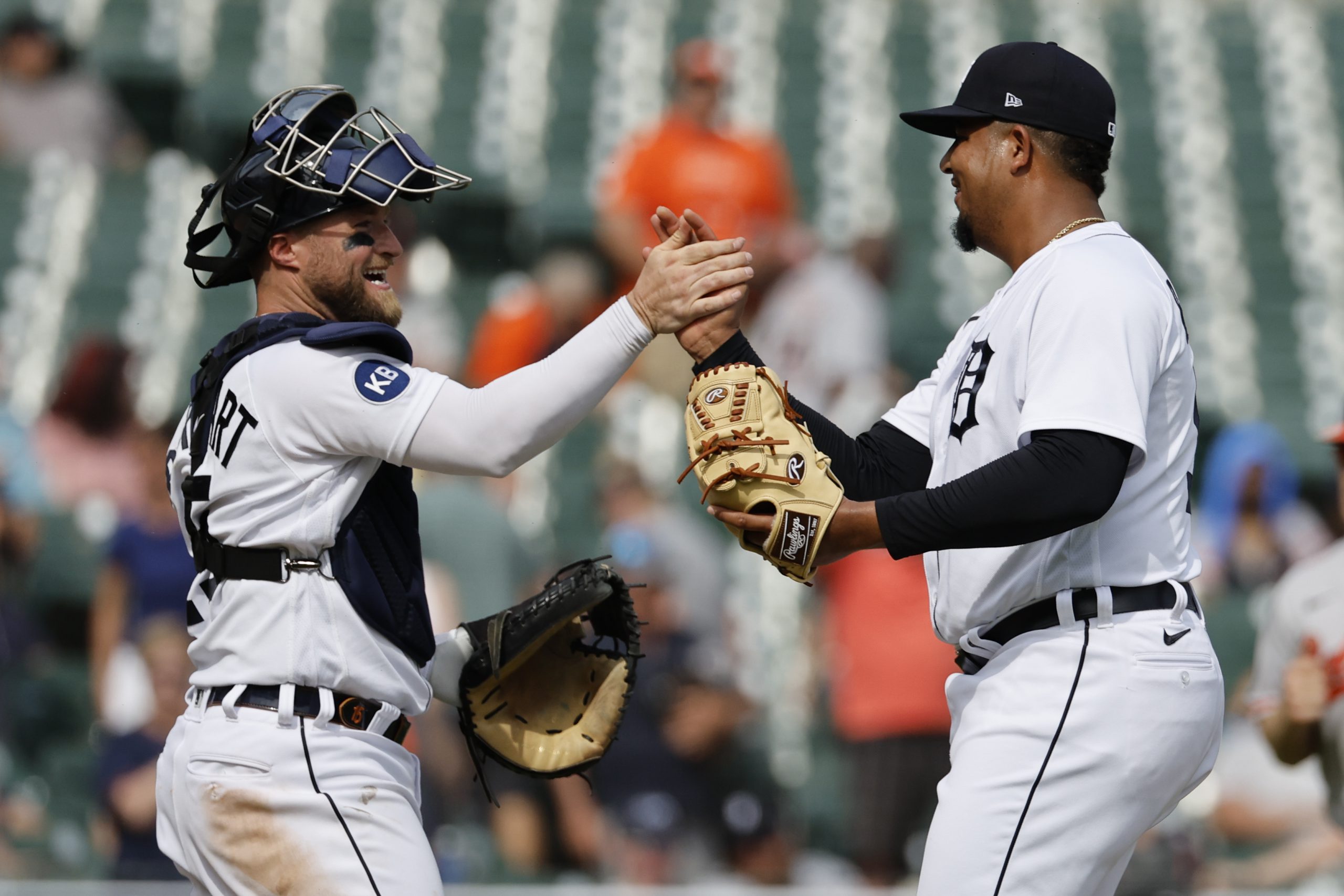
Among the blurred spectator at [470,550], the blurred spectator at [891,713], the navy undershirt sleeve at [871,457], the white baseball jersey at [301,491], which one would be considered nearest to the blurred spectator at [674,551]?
the blurred spectator at [470,550]

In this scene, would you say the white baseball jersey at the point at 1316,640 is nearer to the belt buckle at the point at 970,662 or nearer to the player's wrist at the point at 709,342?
the belt buckle at the point at 970,662

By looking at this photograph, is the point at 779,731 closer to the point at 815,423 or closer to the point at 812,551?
the point at 815,423

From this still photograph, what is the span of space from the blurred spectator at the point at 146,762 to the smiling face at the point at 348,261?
2.62 meters

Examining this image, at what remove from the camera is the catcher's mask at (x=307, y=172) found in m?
2.87

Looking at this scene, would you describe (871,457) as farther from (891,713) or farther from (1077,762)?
(891,713)

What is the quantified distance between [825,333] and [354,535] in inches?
164

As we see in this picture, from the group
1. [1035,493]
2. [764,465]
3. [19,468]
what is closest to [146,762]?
[19,468]

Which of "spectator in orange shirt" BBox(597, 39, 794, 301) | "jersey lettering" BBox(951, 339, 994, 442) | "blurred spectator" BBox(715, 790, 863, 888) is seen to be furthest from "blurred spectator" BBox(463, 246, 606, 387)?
"jersey lettering" BBox(951, 339, 994, 442)

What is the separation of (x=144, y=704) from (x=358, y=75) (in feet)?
17.3

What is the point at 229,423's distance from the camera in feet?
9.07

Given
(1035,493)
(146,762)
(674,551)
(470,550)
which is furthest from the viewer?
(674,551)

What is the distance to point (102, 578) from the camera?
5758mm

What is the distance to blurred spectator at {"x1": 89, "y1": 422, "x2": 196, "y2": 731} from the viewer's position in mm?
5562

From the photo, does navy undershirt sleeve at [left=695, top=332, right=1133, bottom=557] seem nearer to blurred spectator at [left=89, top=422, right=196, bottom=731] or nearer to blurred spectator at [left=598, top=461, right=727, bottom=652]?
blurred spectator at [left=598, top=461, right=727, bottom=652]
